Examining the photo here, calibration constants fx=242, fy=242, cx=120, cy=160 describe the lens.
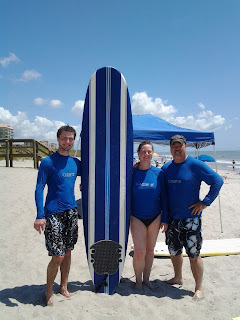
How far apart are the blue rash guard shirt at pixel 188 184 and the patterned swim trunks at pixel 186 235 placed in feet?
0.20

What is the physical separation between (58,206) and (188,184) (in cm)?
114

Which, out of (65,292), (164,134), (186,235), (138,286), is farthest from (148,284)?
(164,134)

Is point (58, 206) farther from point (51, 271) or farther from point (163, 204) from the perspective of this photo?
point (163, 204)

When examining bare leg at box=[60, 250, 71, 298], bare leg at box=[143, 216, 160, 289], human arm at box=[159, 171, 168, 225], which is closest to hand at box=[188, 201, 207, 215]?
human arm at box=[159, 171, 168, 225]

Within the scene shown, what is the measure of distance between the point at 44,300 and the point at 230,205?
5.45 metres

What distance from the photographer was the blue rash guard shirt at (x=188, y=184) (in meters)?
2.12

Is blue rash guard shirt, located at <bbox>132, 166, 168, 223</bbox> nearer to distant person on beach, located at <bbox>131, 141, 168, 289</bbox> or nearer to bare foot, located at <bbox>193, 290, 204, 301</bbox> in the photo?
distant person on beach, located at <bbox>131, 141, 168, 289</bbox>

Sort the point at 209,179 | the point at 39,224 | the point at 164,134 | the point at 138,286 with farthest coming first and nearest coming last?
1. the point at 164,134
2. the point at 138,286
3. the point at 209,179
4. the point at 39,224

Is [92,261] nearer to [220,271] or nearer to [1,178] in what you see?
[220,271]

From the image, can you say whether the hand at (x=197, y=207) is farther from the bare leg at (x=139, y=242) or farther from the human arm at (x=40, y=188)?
the human arm at (x=40, y=188)

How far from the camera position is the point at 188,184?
2148 mm

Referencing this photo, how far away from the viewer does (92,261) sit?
241cm

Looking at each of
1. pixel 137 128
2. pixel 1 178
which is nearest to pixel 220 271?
pixel 137 128

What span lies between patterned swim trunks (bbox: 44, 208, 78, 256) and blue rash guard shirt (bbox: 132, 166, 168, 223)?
0.58m
